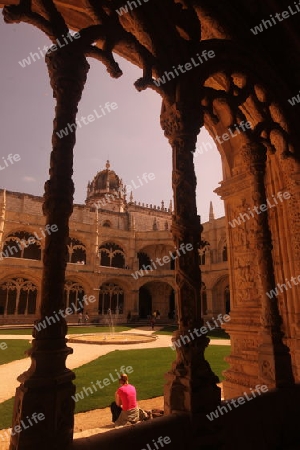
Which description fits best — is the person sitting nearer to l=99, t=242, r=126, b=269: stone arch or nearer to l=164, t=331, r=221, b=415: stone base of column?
l=164, t=331, r=221, b=415: stone base of column

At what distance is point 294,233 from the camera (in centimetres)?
417

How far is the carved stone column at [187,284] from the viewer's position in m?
2.05

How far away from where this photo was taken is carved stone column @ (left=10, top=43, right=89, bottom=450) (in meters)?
1.48

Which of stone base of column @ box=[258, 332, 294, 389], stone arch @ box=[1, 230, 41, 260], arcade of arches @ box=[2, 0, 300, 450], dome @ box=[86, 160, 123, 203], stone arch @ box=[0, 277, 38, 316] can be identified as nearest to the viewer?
arcade of arches @ box=[2, 0, 300, 450]

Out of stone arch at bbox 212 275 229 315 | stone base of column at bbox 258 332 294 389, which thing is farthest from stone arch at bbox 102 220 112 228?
stone base of column at bbox 258 332 294 389

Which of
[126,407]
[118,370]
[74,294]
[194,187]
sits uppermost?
[194,187]

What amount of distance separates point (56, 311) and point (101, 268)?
24202mm

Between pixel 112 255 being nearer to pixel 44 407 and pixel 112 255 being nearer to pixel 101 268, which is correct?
pixel 101 268

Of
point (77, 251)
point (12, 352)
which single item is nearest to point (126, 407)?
point (12, 352)

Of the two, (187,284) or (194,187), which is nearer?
(187,284)

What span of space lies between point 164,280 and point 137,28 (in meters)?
26.0

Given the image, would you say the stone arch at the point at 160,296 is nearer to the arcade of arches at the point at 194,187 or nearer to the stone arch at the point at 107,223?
the stone arch at the point at 107,223

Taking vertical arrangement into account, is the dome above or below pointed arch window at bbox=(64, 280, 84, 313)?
above

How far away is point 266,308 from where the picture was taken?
10.0ft
